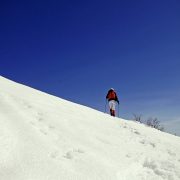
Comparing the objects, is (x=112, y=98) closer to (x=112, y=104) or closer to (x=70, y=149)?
(x=112, y=104)

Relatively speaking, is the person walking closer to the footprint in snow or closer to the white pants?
the white pants

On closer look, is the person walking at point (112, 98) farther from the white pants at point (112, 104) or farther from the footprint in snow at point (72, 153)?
the footprint in snow at point (72, 153)

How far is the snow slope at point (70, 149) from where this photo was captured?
4.68m

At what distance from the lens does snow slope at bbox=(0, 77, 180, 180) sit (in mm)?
4684

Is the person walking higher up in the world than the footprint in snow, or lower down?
higher up

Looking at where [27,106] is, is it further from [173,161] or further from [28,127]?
[173,161]

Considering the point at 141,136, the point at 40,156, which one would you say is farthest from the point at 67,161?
the point at 141,136

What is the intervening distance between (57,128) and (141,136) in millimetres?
3321

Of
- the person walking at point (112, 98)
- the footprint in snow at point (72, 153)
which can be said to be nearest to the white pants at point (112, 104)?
the person walking at point (112, 98)

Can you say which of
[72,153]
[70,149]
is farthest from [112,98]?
[72,153]

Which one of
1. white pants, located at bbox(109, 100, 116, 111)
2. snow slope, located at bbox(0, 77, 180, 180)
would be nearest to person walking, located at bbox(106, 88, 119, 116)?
white pants, located at bbox(109, 100, 116, 111)

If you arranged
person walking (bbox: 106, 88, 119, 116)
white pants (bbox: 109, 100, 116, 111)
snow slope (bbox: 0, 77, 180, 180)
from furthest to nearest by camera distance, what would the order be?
person walking (bbox: 106, 88, 119, 116) → white pants (bbox: 109, 100, 116, 111) → snow slope (bbox: 0, 77, 180, 180)

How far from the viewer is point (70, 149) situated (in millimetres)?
5844

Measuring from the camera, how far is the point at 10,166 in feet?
14.5
